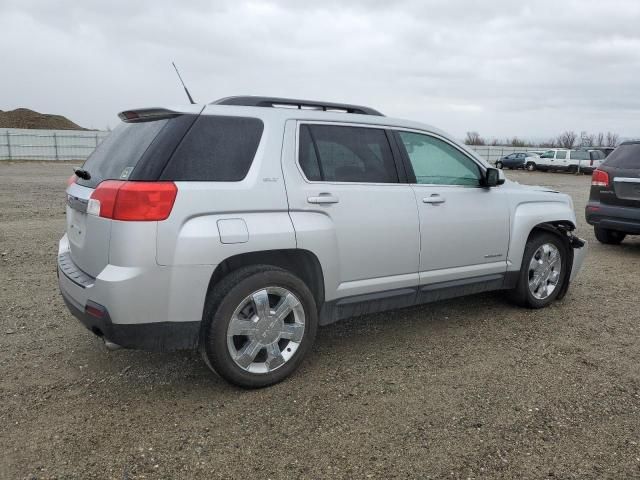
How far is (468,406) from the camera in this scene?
10.7 feet

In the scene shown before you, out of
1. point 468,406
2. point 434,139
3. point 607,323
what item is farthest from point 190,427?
point 607,323

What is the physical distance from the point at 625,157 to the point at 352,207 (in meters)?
5.92

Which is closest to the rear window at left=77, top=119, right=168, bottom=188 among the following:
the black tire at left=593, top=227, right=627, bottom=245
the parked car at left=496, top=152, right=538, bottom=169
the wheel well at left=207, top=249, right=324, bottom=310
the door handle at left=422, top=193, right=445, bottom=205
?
the wheel well at left=207, top=249, right=324, bottom=310

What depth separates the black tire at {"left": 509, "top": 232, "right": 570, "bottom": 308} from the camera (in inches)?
194

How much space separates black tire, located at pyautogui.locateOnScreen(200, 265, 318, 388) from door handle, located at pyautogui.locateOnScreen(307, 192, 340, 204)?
0.50 meters

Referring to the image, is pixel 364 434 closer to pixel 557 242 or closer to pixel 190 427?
pixel 190 427

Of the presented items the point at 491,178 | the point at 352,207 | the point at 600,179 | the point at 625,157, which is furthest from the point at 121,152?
the point at 625,157

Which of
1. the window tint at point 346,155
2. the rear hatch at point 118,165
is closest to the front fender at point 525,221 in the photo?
the window tint at point 346,155

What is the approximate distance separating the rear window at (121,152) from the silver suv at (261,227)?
15mm

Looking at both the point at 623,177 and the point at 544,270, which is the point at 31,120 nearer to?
the point at 623,177

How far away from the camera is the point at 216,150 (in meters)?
3.27

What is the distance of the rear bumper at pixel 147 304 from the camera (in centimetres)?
297

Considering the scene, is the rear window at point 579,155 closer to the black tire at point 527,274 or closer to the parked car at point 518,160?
the parked car at point 518,160

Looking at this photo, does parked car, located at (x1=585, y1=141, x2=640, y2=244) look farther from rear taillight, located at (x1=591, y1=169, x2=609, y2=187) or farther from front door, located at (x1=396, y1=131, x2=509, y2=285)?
front door, located at (x1=396, y1=131, x2=509, y2=285)
